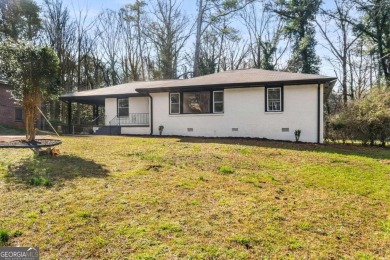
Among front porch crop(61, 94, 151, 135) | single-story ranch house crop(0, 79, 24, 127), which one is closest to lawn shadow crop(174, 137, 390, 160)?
front porch crop(61, 94, 151, 135)

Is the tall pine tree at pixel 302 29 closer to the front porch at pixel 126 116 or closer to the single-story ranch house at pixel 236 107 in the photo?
the single-story ranch house at pixel 236 107

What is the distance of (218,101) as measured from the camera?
568 inches

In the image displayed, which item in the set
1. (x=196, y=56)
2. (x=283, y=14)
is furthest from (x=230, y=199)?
(x=283, y=14)

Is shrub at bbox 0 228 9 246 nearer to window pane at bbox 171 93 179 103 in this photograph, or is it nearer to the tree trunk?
window pane at bbox 171 93 179 103

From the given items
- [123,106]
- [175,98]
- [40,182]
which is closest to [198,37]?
[123,106]

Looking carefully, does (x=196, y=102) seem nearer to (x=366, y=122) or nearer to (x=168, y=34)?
(x=366, y=122)

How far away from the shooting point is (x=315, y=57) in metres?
26.1

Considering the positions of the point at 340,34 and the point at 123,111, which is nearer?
the point at 123,111

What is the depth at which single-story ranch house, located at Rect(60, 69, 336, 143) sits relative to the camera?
1278 cm

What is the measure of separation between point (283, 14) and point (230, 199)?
26528 mm

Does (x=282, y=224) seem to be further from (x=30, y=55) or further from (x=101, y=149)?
(x=30, y=55)

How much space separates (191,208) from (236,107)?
10.0m

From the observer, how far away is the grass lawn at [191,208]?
345 cm

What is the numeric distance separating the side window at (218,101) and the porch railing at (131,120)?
178 inches
